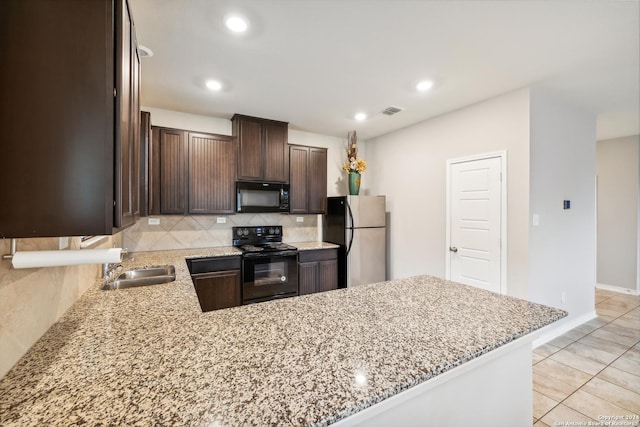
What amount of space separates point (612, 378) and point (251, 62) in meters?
3.94

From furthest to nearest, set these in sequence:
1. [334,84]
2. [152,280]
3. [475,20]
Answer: [334,84], [152,280], [475,20]

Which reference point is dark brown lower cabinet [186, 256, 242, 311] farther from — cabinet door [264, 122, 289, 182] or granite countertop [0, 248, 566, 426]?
granite countertop [0, 248, 566, 426]

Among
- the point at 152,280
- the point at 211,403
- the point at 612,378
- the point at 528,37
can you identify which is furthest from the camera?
the point at 612,378

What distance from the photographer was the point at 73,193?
2.49 ft

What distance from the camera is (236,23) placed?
5.85 ft

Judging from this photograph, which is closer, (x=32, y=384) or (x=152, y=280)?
(x=32, y=384)

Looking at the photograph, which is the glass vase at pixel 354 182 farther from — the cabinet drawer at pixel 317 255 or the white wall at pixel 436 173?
the cabinet drawer at pixel 317 255

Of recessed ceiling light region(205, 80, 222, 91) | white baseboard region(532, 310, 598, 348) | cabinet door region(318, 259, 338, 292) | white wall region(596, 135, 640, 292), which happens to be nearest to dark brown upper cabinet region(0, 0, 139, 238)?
recessed ceiling light region(205, 80, 222, 91)

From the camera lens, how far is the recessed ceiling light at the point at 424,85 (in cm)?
261

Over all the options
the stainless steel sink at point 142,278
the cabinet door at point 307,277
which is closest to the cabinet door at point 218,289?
the stainless steel sink at point 142,278

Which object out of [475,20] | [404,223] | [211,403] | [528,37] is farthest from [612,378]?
[211,403]

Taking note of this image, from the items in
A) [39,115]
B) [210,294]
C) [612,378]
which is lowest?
[612,378]

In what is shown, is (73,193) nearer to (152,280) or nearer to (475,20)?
(152,280)

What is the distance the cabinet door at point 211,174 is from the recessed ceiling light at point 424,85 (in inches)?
86.0
